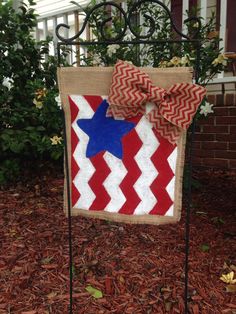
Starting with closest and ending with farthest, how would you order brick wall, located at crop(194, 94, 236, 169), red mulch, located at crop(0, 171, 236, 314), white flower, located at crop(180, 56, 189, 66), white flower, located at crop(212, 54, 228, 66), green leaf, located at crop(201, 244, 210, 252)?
1. red mulch, located at crop(0, 171, 236, 314)
2. green leaf, located at crop(201, 244, 210, 252)
3. white flower, located at crop(180, 56, 189, 66)
4. white flower, located at crop(212, 54, 228, 66)
5. brick wall, located at crop(194, 94, 236, 169)

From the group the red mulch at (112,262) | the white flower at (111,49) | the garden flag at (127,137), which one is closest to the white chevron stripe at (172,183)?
the garden flag at (127,137)

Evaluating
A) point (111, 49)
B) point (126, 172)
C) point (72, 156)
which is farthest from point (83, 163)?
point (111, 49)

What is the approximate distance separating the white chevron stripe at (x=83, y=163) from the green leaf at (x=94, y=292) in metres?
0.47

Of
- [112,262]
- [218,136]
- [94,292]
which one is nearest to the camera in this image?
[94,292]

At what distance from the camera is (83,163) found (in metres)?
1.45

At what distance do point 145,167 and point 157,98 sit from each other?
27cm

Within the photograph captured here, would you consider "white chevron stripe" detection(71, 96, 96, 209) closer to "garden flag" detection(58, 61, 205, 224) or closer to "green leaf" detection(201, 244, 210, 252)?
"garden flag" detection(58, 61, 205, 224)

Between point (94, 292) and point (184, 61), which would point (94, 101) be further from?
point (184, 61)

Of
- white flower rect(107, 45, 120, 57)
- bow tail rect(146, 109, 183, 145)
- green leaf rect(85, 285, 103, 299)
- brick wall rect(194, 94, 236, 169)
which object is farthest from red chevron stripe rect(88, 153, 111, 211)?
brick wall rect(194, 94, 236, 169)

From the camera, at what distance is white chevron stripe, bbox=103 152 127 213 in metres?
1.43

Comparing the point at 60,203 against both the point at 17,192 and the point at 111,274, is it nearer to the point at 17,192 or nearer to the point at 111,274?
the point at 17,192

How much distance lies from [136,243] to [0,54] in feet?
6.74

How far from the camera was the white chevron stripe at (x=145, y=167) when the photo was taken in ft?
4.53

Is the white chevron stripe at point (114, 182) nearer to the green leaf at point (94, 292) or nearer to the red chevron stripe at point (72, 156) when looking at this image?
the red chevron stripe at point (72, 156)
